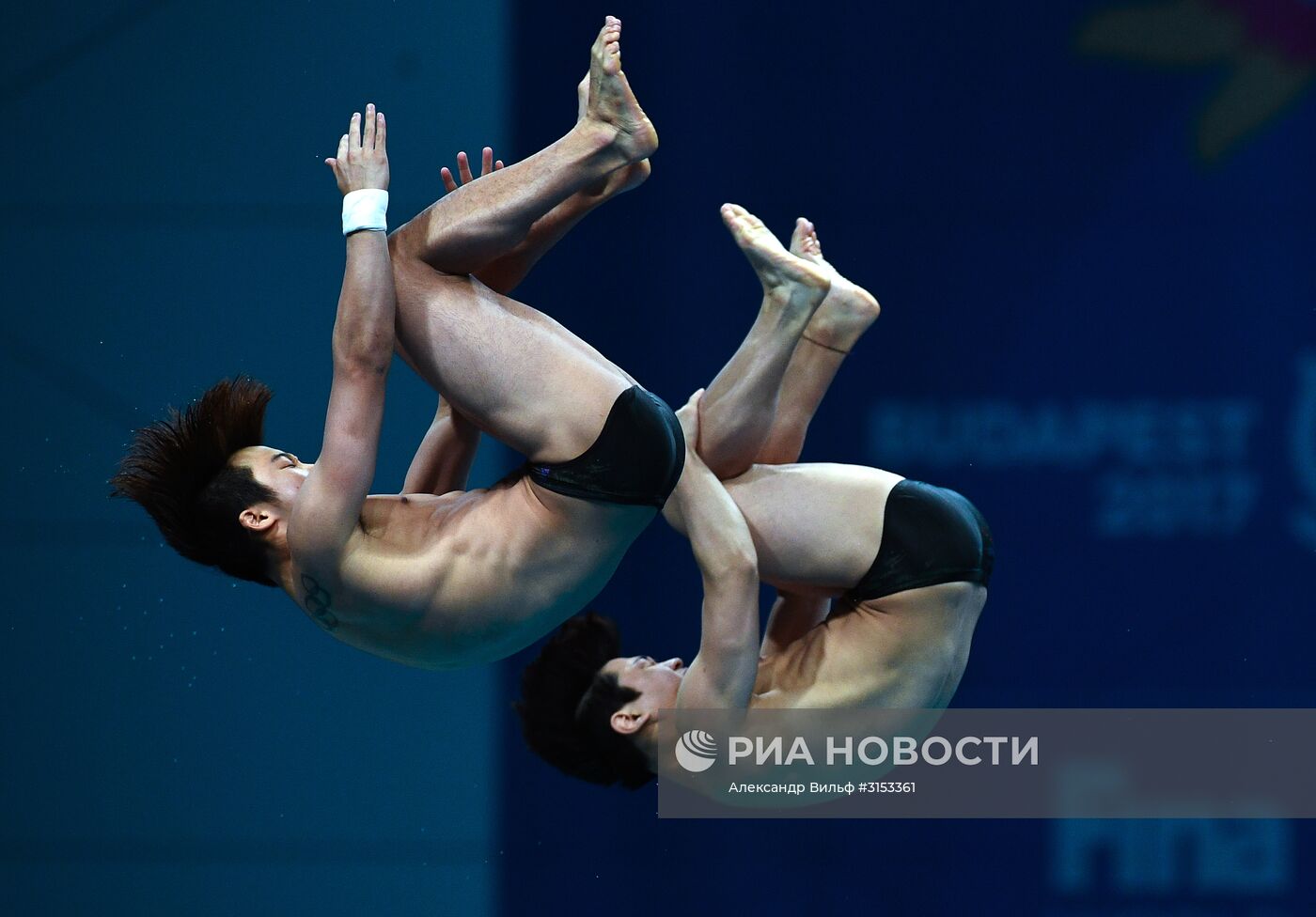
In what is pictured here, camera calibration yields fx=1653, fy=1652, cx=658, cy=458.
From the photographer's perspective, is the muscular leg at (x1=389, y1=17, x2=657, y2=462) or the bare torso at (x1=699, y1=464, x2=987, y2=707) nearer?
the muscular leg at (x1=389, y1=17, x2=657, y2=462)

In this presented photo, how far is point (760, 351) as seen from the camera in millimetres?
3354

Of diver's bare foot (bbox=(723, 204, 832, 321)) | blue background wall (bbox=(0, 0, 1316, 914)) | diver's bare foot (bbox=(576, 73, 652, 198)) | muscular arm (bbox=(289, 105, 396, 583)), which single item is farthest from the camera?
blue background wall (bbox=(0, 0, 1316, 914))

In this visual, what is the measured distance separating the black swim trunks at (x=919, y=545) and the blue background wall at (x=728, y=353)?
4.35ft

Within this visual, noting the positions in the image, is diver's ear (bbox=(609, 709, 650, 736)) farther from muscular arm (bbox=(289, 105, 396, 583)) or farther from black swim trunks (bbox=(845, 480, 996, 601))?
muscular arm (bbox=(289, 105, 396, 583))

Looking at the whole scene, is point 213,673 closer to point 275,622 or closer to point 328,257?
point 275,622

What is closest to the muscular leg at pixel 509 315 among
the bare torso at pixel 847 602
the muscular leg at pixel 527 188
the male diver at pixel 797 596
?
the muscular leg at pixel 527 188

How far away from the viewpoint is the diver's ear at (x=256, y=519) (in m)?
3.06

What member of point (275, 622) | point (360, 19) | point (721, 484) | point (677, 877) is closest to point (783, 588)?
point (721, 484)

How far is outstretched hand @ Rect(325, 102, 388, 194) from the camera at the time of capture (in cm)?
292

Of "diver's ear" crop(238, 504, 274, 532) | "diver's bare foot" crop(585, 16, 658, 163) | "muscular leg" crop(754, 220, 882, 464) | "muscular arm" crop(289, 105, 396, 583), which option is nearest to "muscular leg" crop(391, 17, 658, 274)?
"diver's bare foot" crop(585, 16, 658, 163)

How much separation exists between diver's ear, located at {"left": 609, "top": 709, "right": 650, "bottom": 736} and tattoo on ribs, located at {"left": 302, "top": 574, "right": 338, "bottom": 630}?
2.57ft

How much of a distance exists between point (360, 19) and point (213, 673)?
197cm

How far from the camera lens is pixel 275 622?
4.89 m

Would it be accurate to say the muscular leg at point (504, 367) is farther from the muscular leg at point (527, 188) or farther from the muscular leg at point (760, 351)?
the muscular leg at point (760, 351)
